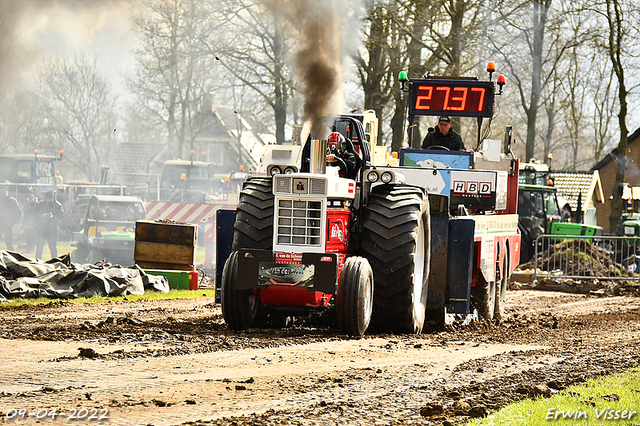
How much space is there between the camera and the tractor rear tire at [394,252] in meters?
9.55

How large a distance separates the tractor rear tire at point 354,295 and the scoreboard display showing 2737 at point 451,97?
5870 mm

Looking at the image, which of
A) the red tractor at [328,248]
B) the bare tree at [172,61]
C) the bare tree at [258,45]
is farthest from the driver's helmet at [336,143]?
the bare tree at [172,61]

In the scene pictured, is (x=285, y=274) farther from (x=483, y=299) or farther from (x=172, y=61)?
(x=172, y=61)

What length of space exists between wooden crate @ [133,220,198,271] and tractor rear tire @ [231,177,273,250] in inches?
308

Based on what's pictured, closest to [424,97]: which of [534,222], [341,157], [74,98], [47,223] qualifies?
[341,157]

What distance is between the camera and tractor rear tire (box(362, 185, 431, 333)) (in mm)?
9547

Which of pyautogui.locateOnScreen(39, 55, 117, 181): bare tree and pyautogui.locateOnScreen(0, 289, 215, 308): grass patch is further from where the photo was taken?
pyautogui.locateOnScreen(39, 55, 117, 181): bare tree

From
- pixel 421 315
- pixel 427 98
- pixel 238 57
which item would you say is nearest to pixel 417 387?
pixel 421 315

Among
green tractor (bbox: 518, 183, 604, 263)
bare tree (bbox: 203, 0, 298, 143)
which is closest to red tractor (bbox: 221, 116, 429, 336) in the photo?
bare tree (bbox: 203, 0, 298, 143)

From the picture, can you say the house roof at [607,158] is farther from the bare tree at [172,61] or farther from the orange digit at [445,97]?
the orange digit at [445,97]

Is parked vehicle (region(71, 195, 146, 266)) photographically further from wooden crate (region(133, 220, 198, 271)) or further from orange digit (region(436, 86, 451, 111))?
orange digit (region(436, 86, 451, 111))

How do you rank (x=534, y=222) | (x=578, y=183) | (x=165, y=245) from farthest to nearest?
(x=578, y=183) → (x=534, y=222) → (x=165, y=245)

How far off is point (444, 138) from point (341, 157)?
4.02 meters

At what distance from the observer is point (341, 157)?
33.7 feet
